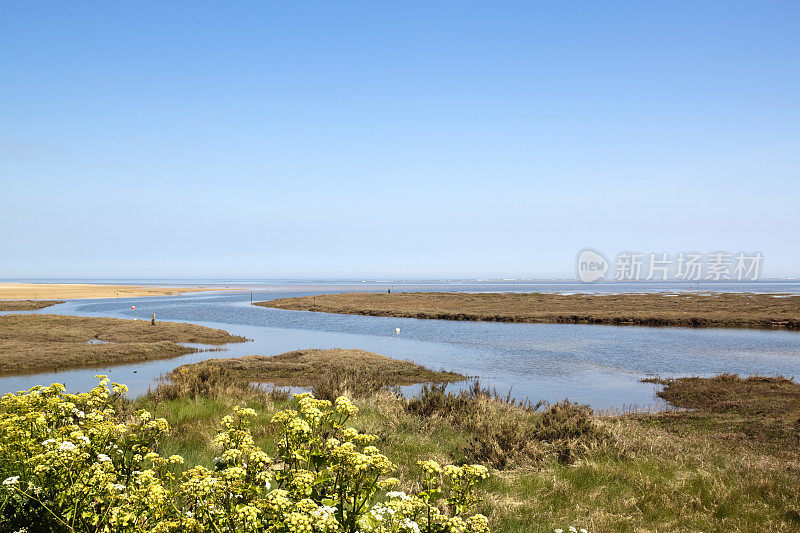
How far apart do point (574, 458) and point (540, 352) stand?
24.2 meters

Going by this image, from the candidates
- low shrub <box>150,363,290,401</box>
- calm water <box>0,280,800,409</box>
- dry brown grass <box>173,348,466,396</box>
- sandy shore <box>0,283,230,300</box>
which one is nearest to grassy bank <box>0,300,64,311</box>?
sandy shore <box>0,283,230,300</box>

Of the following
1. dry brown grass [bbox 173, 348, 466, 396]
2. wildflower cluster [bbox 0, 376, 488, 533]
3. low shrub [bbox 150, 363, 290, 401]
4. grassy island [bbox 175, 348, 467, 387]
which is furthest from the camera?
grassy island [bbox 175, 348, 467, 387]

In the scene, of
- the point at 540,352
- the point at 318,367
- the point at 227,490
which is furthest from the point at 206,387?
the point at 540,352

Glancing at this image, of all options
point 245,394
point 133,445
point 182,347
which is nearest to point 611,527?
point 133,445

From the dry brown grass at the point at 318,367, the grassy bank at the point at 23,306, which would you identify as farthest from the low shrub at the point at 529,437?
the grassy bank at the point at 23,306

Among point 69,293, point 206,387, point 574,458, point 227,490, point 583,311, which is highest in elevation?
point 227,490

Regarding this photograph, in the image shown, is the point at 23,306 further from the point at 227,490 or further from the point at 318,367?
the point at 227,490

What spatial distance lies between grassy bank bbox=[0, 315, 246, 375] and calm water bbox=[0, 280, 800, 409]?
6.46ft

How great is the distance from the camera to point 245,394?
13.7 m

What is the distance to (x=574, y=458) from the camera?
8516mm

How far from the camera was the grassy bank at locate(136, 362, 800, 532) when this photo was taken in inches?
252

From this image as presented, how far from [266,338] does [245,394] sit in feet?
90.4

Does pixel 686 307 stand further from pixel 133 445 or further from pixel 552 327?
pixel 133 445

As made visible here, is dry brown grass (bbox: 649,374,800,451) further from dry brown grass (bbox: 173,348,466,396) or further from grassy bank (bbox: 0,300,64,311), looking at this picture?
grassy bank (bbox: 0,300,64,311)
